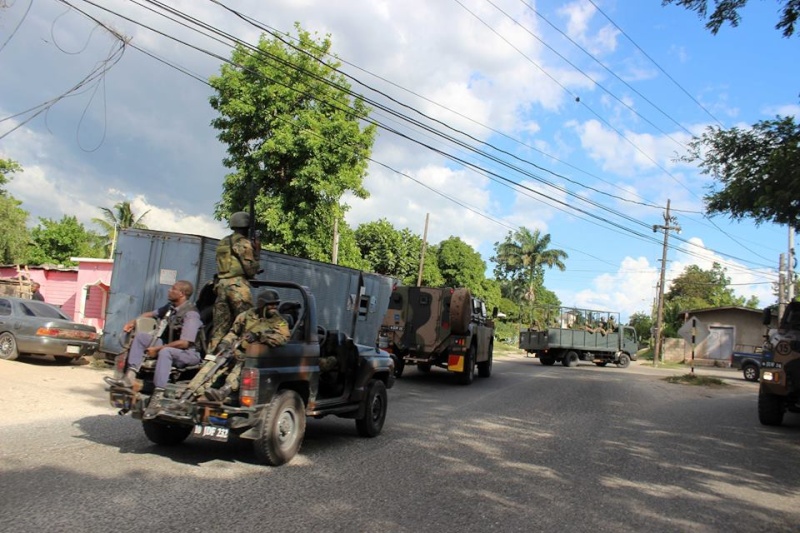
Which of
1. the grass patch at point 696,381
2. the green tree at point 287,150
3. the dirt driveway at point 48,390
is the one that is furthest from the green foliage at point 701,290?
the dirt driveway at point 48,390

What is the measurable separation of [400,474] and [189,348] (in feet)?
7.96

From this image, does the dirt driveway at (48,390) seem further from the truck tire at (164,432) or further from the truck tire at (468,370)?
the truck tire at (468,370)

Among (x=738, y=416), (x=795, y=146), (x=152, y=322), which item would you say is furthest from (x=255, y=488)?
(x=738, y=416)

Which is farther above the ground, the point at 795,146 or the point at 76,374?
the point at 795,146

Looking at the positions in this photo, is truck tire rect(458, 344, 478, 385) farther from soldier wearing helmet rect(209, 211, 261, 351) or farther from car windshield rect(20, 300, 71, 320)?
car windshield rect(20, 300, 71, 320)

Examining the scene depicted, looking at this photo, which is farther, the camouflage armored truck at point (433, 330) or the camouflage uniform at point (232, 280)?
the camouflage armored truck at point (433, 330)

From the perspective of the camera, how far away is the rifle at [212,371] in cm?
545

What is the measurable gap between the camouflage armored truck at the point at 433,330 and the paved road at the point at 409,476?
449cm

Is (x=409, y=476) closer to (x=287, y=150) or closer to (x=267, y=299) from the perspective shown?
(x=267, y=299)

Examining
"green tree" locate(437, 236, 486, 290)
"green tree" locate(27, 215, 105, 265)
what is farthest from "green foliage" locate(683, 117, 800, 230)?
"green tree" locate(27, 215, 105, 265)

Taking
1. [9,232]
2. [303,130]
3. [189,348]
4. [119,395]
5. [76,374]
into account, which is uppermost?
[303,130]

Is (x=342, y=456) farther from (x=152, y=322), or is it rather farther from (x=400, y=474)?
(x=152, y=322)

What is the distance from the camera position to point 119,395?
18.6 ft

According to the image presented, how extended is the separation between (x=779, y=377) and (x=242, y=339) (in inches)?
376
